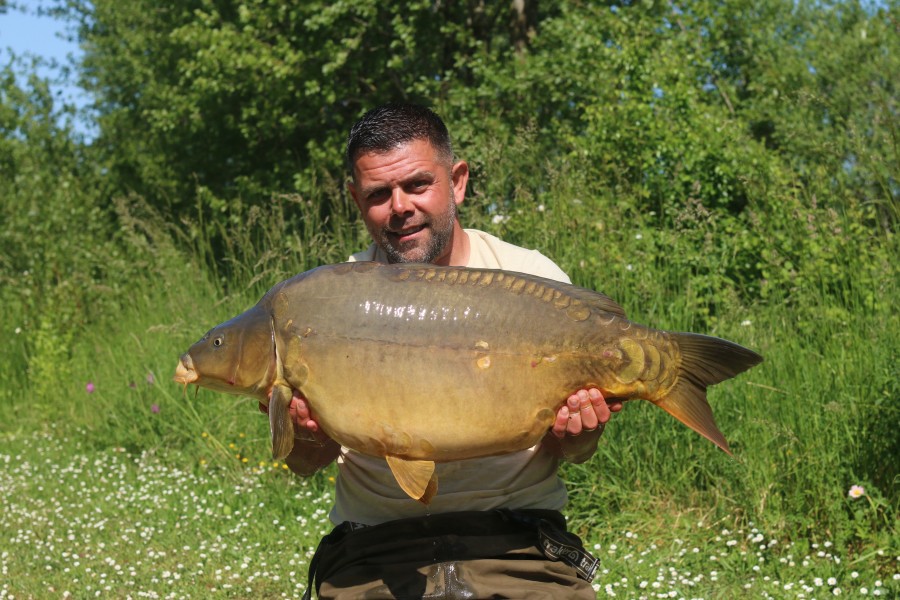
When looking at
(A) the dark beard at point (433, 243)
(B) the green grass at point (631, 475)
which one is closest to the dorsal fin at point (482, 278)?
(A) the dark beard at point (433, 243)

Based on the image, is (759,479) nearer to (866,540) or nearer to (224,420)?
(866,540)

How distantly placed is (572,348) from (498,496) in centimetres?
49

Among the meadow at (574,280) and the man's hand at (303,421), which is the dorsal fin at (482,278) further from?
the meadow at (574,280)

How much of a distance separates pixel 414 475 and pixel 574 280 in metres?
2.98

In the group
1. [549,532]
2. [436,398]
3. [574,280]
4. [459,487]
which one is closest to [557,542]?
[549,532]

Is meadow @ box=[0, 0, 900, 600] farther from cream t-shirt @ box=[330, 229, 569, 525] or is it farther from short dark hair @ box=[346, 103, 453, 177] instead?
short dark hair @ box=[346, 103, 453, 177]

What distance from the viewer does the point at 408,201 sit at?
271cm

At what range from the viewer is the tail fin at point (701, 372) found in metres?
2.32

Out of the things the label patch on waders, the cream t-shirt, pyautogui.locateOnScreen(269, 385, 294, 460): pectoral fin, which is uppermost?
pyautogui.locateOnScreen(269, 385, 294, 460): pectoral fin

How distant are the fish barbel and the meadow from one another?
181 centimetres

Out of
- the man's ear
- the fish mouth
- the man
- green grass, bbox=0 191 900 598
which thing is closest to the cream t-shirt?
the man

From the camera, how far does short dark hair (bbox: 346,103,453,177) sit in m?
2.74

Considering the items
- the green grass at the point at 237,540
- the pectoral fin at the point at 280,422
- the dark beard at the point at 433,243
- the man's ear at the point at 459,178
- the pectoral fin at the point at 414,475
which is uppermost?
the man's ear at the point at 459,178

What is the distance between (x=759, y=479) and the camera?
4254 mm
